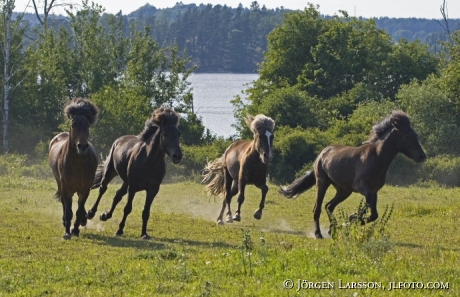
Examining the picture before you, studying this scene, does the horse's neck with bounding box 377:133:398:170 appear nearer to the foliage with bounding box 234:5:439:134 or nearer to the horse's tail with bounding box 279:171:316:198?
the horse's tail with bounding box 279:171:316:198

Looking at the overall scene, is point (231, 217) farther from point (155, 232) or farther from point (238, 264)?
point (238, 264)

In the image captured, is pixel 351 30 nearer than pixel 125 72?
No

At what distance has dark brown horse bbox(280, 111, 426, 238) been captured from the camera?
15.4 metres

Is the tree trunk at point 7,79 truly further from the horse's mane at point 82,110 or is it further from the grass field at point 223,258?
the horse's mane at point 82,110

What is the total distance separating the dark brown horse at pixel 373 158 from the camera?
15414 millimetres

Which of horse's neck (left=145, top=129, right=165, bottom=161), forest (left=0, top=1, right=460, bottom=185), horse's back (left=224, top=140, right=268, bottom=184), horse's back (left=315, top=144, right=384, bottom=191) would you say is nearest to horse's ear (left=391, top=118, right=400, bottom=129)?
horse's back (left=315, top=144, right=384, bottom=191)

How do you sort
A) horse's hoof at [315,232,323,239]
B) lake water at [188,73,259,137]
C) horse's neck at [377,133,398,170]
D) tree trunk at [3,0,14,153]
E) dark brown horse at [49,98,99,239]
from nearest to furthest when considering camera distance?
dark brown horse at [49,98,99,239], horse's neck at [377,133,398,170], horse's hoof at [315,232,323,239], tree trunk at [3,0,14,153], lake water at [188,73,259,137]

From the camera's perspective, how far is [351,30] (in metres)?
53.8

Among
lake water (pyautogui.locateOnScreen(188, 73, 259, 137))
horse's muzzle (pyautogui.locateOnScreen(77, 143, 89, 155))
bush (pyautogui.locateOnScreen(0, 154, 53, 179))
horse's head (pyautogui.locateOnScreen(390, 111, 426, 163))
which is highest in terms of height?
horse's head (pyautogui.locateOnScreen(390, 111, 426, 163))

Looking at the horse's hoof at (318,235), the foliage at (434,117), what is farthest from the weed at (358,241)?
the foliage at (434,117)

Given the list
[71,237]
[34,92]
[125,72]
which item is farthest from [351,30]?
[71,237]

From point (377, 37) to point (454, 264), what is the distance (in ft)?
150

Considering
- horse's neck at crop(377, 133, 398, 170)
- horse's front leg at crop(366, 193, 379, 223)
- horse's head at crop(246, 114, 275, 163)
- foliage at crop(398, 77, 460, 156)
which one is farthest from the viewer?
foliage at crop(398, 77, 460, 156)

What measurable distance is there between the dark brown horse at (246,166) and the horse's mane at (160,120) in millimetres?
2721
